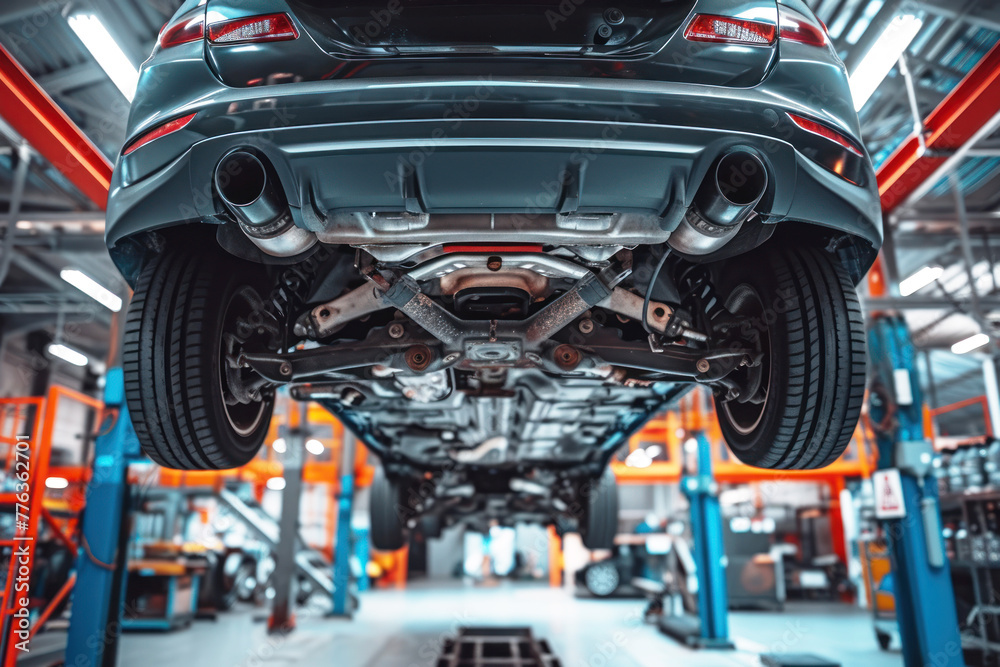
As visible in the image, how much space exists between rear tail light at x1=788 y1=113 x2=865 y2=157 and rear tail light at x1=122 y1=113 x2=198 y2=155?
1.25 m

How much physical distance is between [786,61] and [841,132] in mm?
200

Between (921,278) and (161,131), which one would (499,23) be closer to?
(161,131)

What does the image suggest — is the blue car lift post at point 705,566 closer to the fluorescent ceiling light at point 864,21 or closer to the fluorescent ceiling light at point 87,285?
the fluorescent ceiling light at point 864,21

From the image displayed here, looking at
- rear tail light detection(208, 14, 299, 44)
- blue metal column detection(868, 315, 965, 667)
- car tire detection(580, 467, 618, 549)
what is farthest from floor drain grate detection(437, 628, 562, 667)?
rear tail light detection(208, 14, 299, 44)

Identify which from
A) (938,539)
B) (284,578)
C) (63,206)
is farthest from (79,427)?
(938,539)

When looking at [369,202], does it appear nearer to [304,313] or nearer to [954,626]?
[304,313]

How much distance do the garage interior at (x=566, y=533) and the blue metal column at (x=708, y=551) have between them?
2 cm

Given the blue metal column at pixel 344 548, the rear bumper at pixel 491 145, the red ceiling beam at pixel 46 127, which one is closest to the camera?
the rear bumper at pixel 491 145

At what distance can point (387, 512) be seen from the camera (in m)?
5.38

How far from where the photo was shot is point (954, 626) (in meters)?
4.54

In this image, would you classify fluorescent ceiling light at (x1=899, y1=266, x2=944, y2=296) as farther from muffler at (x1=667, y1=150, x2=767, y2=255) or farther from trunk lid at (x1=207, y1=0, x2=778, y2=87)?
trunk lid at (x1=207, y1=0, x2=778, y2=87)

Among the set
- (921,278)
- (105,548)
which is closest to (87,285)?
(105,548)

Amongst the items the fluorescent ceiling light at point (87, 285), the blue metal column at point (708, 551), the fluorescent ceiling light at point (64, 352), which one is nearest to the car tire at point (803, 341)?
the blue metal column at point (708, 551)

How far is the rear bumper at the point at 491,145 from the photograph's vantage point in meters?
1.27
